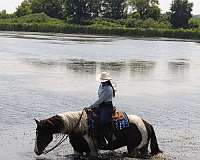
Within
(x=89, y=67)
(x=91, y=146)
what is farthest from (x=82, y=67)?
(x=91, y=146)

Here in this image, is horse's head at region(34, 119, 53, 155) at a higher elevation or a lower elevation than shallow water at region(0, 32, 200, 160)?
higher

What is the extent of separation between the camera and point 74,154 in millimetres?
13422

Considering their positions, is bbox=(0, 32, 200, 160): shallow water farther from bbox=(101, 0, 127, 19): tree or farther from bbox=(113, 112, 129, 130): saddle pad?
bbox=(101, 0, 127, 19): tree

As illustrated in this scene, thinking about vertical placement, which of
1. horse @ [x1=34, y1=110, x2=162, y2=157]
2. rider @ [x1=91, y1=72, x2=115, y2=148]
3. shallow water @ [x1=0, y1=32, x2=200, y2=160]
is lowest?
shallow water @ [x1=0, y1=32, x2=200, y2=160]

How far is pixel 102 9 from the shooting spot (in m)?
159

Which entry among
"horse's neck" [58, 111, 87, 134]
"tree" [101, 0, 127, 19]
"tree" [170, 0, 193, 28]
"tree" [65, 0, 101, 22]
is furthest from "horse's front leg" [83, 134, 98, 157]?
"tree" [101, 0, 127, 19]

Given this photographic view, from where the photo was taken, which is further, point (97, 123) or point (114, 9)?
point (114, 9)

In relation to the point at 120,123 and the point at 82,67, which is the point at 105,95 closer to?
the point at 120,123

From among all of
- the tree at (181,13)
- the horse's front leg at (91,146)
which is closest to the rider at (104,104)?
the horse's front leg at (91,146)

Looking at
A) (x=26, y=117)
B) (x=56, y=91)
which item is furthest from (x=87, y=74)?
(x=26, y=117)

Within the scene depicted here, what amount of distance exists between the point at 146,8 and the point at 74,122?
5791 inches

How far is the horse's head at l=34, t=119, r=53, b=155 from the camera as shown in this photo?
494 inches

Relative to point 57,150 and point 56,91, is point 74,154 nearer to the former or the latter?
point 57,150

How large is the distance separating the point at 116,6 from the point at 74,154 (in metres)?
145
